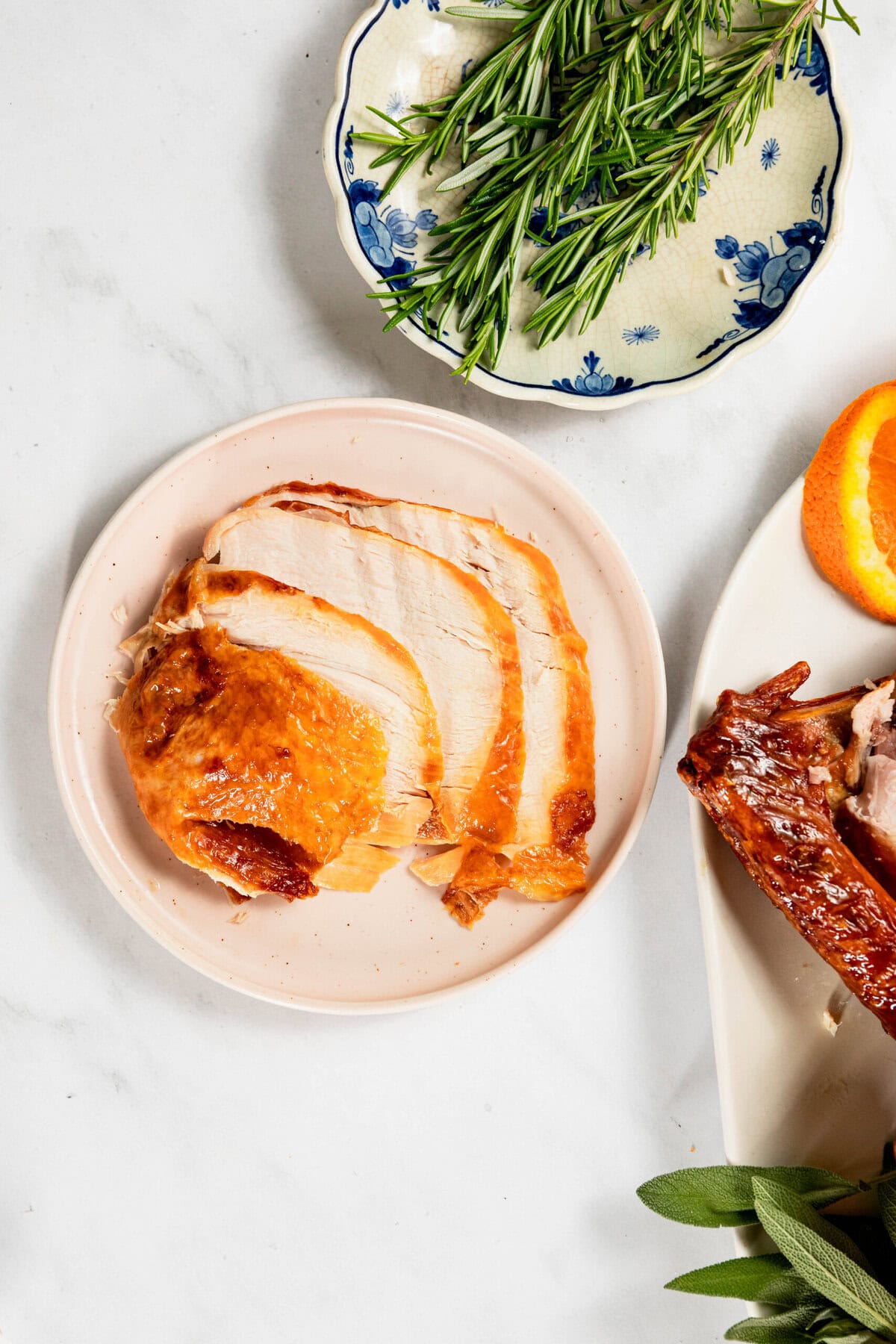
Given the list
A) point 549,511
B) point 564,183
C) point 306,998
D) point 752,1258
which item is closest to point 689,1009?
point 752,1258

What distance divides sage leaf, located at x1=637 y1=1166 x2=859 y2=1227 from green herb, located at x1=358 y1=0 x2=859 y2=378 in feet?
4.97

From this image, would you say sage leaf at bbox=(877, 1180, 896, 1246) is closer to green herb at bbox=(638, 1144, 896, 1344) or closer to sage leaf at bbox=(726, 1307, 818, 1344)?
green herb at bbox=(638, 1144, 896, 1344)

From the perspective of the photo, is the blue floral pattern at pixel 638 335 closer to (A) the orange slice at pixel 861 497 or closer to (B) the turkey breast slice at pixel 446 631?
(A) the orange slice at pixel 861 497

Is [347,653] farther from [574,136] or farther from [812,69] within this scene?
[812,69]

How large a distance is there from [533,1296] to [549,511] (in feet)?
5.21

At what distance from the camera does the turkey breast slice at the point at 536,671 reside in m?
1.83

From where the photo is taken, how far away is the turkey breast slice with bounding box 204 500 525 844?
1783 millimetres

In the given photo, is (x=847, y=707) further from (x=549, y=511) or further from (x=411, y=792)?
(x=411, y=792)

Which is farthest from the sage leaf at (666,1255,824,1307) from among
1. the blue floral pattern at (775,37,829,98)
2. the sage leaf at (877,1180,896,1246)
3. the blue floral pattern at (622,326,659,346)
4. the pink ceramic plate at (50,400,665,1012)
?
the blue floral pattern at (775,37,829,98)

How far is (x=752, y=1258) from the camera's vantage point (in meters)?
1.80

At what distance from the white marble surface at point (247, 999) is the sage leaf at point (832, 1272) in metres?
0.40

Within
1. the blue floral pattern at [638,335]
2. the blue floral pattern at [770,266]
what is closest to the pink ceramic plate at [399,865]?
the blue floral pattern at [638,335]

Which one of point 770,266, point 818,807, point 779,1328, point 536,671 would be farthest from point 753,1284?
point 770,266

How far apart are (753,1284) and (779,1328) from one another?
0.24 ft
